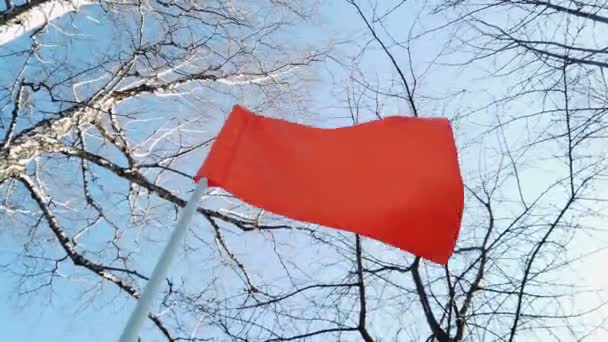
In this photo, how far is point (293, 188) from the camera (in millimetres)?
3258

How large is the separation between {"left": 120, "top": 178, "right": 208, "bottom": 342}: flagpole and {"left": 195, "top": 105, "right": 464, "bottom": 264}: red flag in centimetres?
37

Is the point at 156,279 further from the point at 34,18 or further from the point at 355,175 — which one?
the point at 34,18

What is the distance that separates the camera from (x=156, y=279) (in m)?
2.24

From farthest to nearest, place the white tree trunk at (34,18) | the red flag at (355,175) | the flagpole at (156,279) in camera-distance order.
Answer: the white tree trunk at (34,18)
the red flag at (355,175)
the flagpole at (156,279)

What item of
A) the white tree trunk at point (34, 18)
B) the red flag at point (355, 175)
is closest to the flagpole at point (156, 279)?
the red flag at point (355, 175)

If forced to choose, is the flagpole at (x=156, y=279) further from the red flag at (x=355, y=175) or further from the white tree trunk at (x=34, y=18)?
the white tree trunk at (x=34, y=18)

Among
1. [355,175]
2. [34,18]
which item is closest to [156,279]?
[355,175]

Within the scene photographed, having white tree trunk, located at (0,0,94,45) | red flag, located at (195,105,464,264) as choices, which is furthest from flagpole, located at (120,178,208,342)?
white tree trunk, located at (0,0,94,45)

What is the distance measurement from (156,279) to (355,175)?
1.71 m

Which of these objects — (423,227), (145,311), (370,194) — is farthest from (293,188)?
(145,311)

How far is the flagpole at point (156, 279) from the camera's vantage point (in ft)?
6.78

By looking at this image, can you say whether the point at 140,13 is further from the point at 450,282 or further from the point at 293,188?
the point at 450,282

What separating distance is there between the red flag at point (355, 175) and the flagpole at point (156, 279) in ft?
1.21

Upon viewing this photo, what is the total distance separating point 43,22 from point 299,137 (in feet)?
13.3
